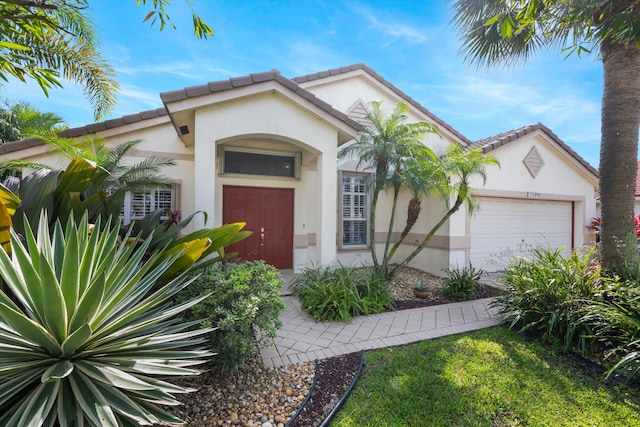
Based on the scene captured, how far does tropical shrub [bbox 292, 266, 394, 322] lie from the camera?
542cm

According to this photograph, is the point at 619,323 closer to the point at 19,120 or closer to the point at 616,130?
the point at 616,130

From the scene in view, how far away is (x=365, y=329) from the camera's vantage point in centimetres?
492

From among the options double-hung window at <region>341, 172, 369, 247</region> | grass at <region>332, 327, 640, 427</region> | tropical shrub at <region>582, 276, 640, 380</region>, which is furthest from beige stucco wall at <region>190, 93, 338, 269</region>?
tropical shrub at <region>582, 276, 640, 380</region>

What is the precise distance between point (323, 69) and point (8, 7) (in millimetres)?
7568

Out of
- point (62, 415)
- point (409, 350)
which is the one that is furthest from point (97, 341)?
point (409, 350)

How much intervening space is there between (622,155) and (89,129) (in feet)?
35.5

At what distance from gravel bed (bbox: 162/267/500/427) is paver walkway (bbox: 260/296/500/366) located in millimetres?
246

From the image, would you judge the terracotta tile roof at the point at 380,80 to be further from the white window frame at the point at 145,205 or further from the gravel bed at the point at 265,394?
the gravel bed at the point at 265,394

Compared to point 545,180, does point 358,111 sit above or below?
above

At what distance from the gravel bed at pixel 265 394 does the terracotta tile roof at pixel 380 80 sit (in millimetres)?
8483

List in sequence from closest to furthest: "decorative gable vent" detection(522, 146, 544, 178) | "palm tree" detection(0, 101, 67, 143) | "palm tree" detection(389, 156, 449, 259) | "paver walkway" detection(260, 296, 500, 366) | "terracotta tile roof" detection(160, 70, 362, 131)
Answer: "paver walkway" detection(260, 296, 500, 366) → "terracotta tile roof" detection(160, 70, 362, 131) → "palm tree" detection(389, 156, 449, 259) → "palm tree" detection(0, 101, 67, 143) → "decorative gable vent" detection(522, 146, 544, 178)

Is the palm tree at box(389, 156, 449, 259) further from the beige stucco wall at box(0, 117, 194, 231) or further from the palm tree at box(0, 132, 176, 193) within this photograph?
the beige stucco wall at box(0, 117, 194, 231)

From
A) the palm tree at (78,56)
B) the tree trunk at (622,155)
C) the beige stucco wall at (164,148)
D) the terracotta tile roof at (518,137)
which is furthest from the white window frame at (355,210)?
the palm tree at (78,56)

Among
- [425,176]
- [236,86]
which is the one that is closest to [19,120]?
[236,86]
